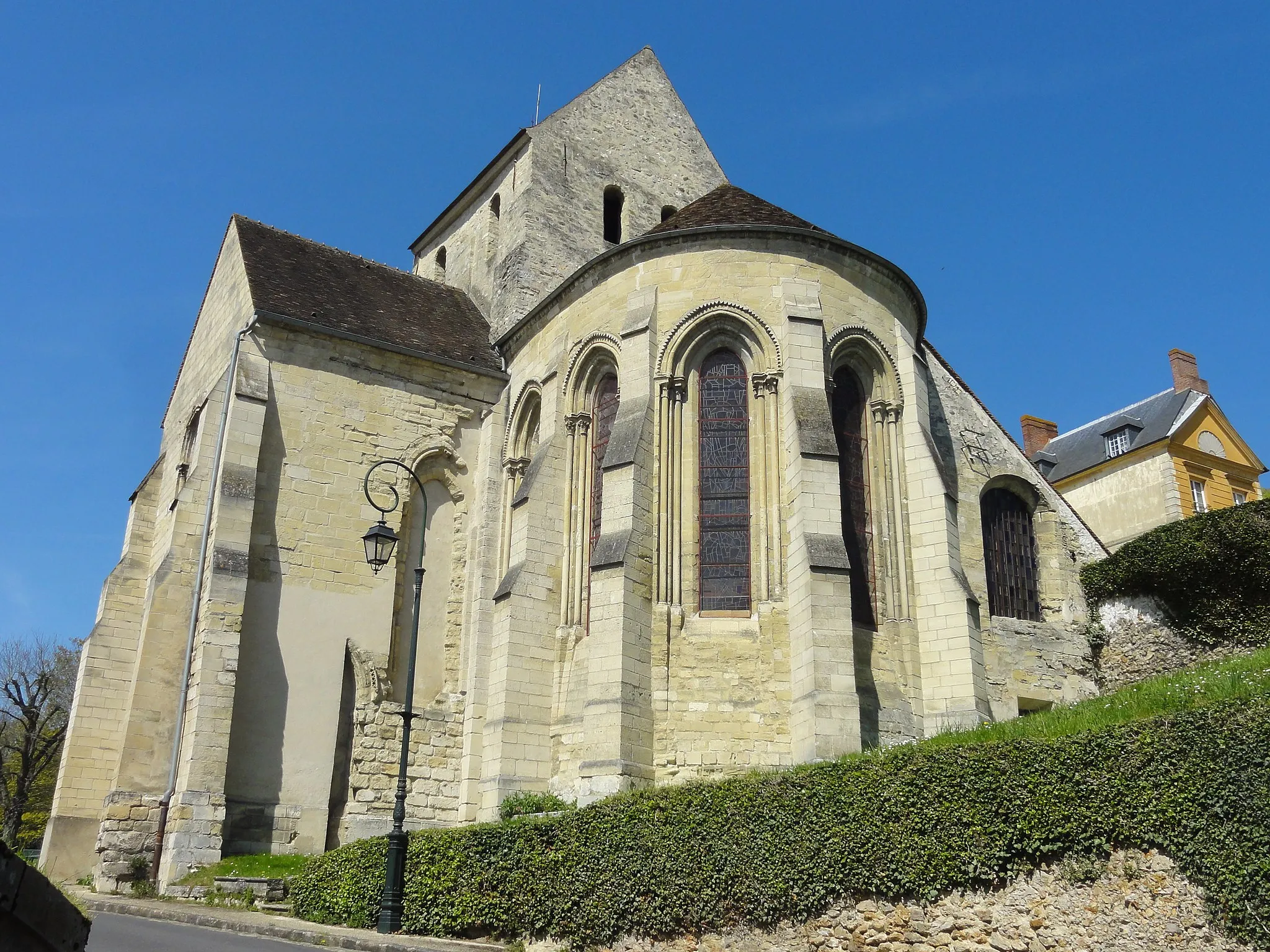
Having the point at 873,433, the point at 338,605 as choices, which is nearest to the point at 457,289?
the point at 338,605

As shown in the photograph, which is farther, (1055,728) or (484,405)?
(484,405)

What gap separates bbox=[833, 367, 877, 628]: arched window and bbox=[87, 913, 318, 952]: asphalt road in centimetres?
861

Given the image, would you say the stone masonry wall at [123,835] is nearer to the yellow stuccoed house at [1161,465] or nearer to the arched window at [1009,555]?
the arched window at [1009,555]

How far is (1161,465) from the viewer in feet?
94.0

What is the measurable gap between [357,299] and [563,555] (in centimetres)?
738

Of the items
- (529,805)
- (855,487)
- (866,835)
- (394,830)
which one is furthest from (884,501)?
(394,830)

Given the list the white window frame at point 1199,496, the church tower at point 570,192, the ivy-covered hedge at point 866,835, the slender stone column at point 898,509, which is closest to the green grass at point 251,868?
the ivy-covered hedge at point 866,835

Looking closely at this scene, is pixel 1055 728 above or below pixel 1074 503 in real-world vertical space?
below

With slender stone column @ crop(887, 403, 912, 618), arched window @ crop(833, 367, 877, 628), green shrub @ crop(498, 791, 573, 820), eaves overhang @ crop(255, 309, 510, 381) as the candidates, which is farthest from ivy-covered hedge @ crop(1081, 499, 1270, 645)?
eaves overhang @ crop(255, 309, 510, 381)

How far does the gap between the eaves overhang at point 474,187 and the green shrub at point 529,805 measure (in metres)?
14.6

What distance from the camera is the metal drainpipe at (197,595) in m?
15.9

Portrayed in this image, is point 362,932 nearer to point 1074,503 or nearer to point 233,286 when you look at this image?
point 233,286

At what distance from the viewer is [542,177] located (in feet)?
76.5

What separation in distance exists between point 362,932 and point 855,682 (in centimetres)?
696
